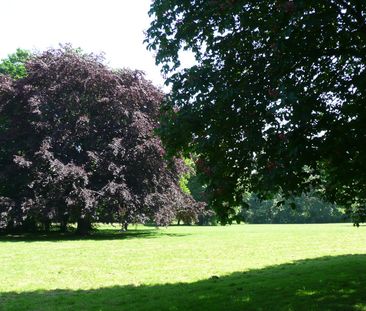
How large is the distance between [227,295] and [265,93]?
423cm

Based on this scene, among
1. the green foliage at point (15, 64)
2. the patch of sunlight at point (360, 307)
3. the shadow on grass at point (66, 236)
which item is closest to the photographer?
the patch of sunlight at point (360, 307)

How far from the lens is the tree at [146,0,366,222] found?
6.68 m

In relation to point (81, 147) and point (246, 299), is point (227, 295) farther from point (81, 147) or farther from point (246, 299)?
point (81, 147)

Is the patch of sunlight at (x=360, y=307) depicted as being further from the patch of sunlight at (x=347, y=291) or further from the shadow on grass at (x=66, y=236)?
the shadow on grass at (x=66, y=236)

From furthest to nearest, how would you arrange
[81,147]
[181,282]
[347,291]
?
[81,147] → [181,282] → [347,291]

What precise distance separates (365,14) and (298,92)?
351cm

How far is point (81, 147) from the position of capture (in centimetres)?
2925

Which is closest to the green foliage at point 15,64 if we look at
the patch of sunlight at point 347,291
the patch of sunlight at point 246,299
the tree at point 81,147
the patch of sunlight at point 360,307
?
the tree at point 81,147

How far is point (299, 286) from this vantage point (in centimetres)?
947

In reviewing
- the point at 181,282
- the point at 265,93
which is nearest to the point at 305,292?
the point at 181,282

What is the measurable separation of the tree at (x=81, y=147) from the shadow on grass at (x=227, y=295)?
654 inches

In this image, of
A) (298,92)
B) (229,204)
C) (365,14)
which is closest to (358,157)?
(298,92)

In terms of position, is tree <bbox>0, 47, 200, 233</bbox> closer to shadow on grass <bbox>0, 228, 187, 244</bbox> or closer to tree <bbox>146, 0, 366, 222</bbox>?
shadow on grass <bbox>0, 228, 187, 244</bbox>

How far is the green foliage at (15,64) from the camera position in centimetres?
4268
